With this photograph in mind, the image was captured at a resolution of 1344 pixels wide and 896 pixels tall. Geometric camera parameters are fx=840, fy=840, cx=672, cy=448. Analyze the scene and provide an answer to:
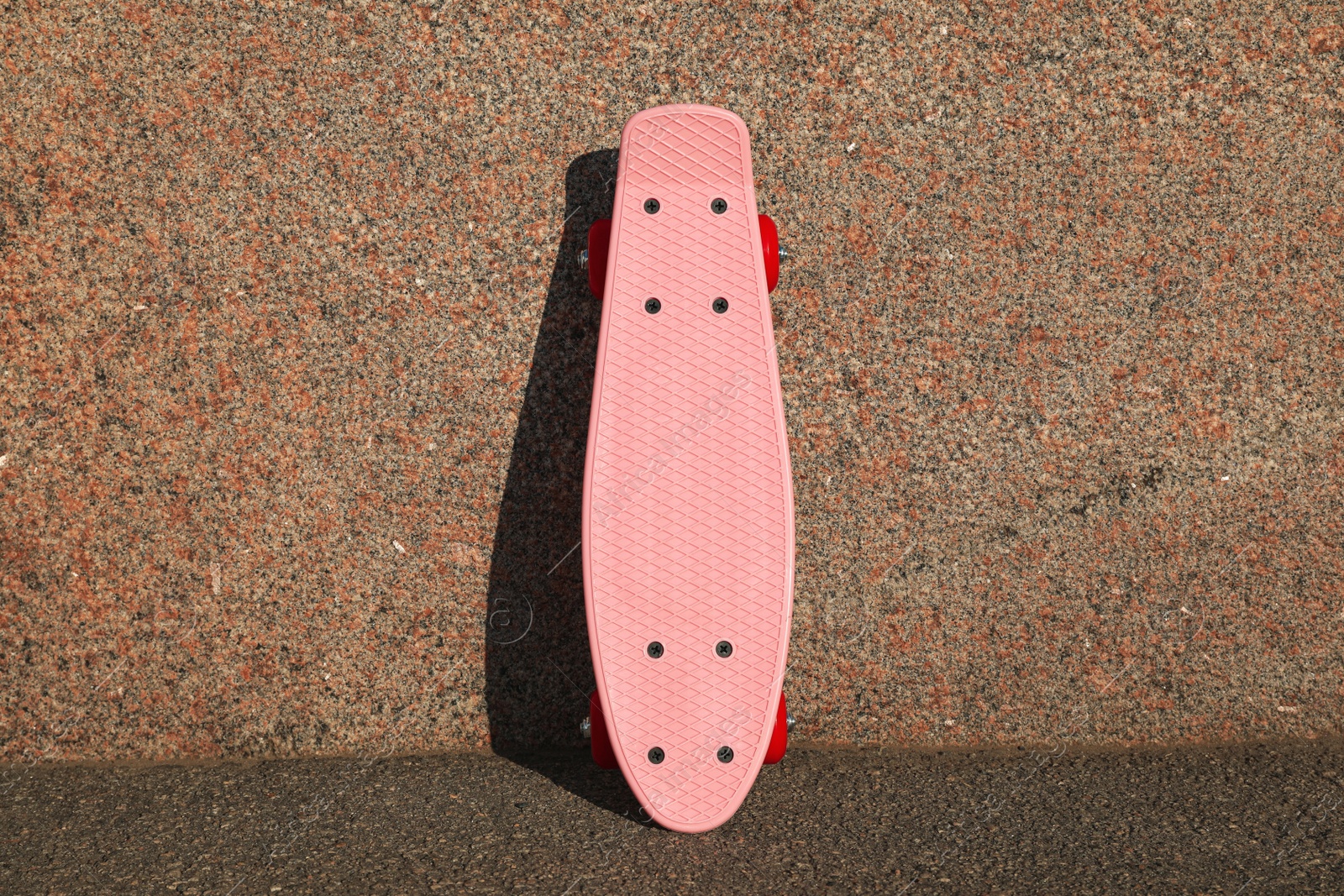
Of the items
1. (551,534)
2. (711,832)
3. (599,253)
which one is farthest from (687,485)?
(711,832)

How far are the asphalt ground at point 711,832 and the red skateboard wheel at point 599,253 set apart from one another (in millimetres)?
824

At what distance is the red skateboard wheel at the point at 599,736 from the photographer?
4.33ft

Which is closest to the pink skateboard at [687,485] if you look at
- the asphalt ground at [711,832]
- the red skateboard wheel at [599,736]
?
the red skateboard wheel at [599,736]

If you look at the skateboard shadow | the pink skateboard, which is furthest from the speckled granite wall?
the pink skateboard

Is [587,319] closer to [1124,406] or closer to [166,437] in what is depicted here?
[166,437]

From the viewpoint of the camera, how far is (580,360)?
1453mm

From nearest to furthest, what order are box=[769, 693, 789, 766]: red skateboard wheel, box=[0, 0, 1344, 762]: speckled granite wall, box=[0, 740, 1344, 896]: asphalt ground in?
box=[0, 740, 1344, 896]: asphalt ground, box=[769, 693, 789, 766]: red skateboard wheel, box=[0, 0, 1344, 762]: speckled granite wall

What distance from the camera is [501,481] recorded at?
4.75 ft

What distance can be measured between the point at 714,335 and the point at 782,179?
12.8 inches

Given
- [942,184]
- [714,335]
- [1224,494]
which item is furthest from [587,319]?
[1224,494]

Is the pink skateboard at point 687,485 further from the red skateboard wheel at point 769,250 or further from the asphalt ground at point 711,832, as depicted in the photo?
the asphalt ground at point 711,832

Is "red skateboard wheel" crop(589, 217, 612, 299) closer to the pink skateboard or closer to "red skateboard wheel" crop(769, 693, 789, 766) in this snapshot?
the pink skateboard

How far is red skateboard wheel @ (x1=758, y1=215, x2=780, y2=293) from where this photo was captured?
4.38 ft

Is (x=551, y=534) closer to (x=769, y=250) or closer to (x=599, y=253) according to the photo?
(x=599, y=253)
